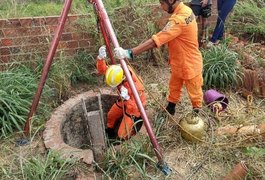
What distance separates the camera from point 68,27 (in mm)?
4660

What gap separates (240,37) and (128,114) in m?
2.83

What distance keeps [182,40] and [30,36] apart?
2.11 m

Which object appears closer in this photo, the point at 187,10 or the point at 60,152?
the point at 60,152

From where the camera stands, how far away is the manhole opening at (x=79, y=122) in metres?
3.84

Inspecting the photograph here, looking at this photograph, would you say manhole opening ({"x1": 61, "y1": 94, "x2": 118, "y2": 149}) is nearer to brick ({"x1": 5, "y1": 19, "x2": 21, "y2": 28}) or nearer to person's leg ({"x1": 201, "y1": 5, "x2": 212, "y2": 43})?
brick ({"x1": 5, "y1": 19, "x2": 21, "y2": 28})

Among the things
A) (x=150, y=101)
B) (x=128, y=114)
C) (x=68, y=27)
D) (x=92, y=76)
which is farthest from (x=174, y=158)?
(x=68, y=27)

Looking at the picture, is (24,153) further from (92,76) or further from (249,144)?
(249,144)

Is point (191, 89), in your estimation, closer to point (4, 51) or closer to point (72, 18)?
point (72, 18)

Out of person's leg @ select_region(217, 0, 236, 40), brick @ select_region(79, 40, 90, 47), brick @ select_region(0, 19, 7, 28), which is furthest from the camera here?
person's leg @ select_region(217, 0, 236, 40)

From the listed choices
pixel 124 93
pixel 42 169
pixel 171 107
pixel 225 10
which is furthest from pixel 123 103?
pixel 225 10

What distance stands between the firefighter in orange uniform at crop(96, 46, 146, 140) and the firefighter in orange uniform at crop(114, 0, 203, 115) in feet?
0.78

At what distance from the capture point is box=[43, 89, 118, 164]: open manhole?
3108 mm

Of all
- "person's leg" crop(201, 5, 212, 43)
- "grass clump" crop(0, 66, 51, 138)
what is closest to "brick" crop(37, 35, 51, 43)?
"grass clump" crop(0, 66, 51, 138)

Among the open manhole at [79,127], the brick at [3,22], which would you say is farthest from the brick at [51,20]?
the open manhole at [79,127]
